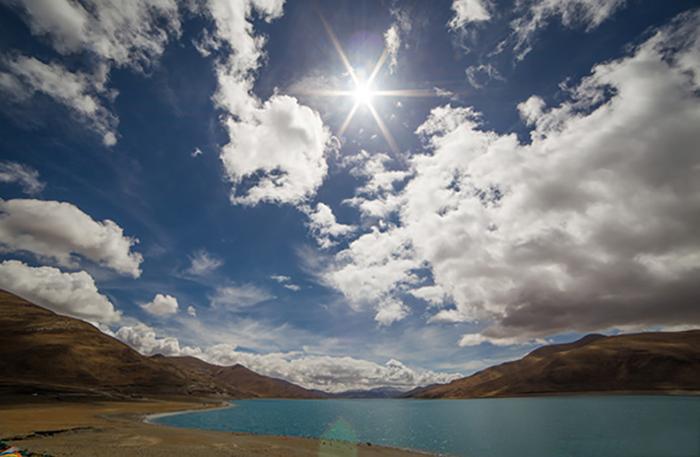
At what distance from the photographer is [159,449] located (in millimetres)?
38469

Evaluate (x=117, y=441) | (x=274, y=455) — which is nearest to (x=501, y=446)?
(x=274, y=455)

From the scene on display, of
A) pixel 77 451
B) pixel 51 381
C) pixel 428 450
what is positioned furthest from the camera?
pixel 51 381

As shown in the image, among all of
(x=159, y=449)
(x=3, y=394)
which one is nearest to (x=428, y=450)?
(x=159, y=449)

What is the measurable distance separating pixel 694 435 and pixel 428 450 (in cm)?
4336

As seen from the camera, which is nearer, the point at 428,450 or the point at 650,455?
the point at 650,455

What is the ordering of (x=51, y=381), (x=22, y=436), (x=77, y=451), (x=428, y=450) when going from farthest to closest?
1. (x=51, y=381)
2. (x=428, y=450)
3. (x=22, y=436)
4. (x=77, y=451)

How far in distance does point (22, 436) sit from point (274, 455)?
30146 millimetres

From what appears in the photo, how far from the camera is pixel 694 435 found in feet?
185

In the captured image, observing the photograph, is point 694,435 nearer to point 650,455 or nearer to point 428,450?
point 650,455

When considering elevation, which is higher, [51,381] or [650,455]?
[51,381]

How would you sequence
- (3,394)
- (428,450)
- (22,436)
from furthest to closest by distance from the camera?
(3,394) < (428,450) < (22,436)

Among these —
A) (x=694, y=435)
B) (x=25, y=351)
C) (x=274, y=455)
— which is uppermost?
(x=25, y=351)

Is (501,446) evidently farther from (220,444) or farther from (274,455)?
(220,444)

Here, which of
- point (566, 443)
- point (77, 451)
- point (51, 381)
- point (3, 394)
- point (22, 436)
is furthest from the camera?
point (51, 381)
